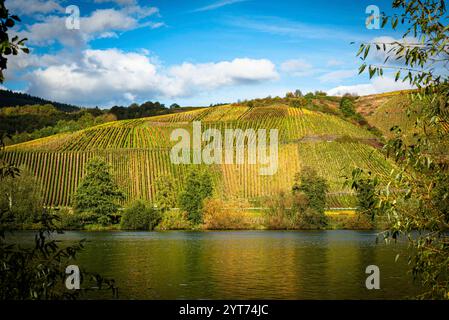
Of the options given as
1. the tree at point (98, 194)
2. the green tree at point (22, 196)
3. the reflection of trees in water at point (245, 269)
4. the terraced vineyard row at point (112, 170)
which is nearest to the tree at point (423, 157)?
the reflection of trees in water at point (245, 269)

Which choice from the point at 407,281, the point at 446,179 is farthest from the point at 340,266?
the point at 446,179

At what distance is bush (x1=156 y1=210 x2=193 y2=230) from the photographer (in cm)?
7662

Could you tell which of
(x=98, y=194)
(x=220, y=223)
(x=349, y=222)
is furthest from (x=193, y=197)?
(x=349, y=222)

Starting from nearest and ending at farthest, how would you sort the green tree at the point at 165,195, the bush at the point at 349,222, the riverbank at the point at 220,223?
the riverbank at the point at 220,223 → the bush at the point at 349,222 → the green tree at the point at 165,195

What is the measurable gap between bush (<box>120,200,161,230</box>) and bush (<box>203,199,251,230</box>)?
25.2 feet

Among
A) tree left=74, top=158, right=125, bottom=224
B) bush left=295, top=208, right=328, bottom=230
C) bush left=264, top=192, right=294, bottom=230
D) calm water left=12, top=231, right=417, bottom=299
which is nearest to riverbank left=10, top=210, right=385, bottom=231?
bush left=264, top=192, right=294, bottom=230

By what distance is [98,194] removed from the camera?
76.3 metres

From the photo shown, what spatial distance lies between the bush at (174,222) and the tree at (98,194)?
24.0 feet

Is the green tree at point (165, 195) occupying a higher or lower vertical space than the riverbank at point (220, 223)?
higher

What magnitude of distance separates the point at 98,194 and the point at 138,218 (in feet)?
22.2

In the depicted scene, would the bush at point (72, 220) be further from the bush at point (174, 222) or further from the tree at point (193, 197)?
the tree at point (193, 197)

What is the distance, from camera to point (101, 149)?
10531cm

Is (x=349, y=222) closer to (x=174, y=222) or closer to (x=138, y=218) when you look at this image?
(x=174, y=222)

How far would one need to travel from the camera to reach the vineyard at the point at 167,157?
310 feet
